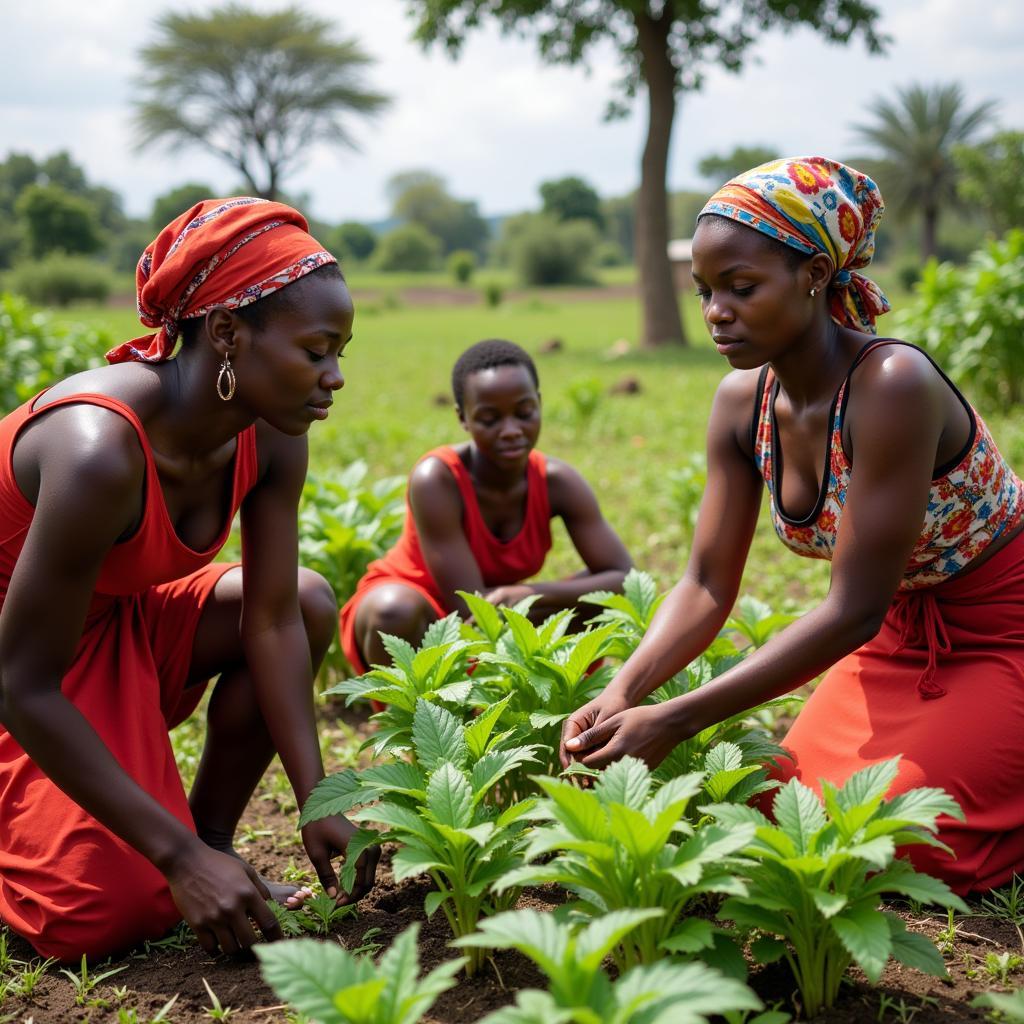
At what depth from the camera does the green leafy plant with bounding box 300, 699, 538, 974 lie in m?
2.14

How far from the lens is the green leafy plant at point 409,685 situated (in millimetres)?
2602

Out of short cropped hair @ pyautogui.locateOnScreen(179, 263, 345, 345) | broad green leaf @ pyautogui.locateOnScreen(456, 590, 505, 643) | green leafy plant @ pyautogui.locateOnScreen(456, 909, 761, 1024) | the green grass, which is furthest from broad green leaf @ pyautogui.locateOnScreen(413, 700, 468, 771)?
the green grass

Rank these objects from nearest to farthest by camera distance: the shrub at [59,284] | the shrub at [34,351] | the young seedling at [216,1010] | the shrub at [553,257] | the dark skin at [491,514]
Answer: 1. the young seedling at [216,1010]
2. the dark skin at [491,514]
3. the shrub at [34,351]
4. the shrub at [59,284]
5. the shrub at [553,257]

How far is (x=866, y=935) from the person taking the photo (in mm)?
1824

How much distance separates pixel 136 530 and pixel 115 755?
20.6 inches

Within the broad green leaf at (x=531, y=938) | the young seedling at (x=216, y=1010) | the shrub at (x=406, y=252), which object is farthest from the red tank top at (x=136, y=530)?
the shrub at (x=406, y=252)

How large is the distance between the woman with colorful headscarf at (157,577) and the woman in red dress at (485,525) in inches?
37.9

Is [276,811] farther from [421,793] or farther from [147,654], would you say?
[421,793]

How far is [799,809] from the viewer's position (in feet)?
6.64

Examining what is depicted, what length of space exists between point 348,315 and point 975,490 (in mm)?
1541

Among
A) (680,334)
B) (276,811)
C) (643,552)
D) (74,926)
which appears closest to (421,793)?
(74,926)

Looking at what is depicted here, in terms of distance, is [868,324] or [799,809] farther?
[868,324]

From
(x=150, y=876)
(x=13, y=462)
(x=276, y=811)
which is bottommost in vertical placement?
(x=276, y=811)

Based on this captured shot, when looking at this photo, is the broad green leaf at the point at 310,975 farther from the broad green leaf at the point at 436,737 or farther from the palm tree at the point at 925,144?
the palm tree at the point at 925,144
